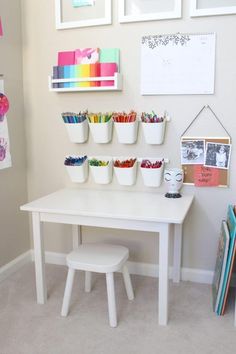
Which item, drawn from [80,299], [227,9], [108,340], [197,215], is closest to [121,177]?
[197,215]

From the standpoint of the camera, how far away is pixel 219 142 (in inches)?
87.4

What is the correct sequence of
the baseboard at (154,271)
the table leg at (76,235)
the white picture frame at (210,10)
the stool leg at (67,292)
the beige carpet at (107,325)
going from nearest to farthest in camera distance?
the beige carpet at (107,325) → the stool leg at (67,292) → the white picture frame at (210,10) → the baseboard at (154,271) → the table leg at (76,235)

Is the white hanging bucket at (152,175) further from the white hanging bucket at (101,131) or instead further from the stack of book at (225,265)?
the stack of book at (225,265)

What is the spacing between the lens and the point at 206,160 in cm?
228

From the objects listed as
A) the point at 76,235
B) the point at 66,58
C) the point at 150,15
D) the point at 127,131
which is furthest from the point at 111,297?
the point at 150,15

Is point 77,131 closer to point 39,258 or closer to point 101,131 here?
point 101,131

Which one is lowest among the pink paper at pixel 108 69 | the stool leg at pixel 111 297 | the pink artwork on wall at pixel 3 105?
the stool leg at pixel 111 297

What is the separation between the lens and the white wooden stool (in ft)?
6.18

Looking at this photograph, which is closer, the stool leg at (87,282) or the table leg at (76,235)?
the stool leg at (87,282)

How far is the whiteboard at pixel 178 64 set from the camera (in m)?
2.17

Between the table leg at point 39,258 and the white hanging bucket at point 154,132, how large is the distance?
2.82ft

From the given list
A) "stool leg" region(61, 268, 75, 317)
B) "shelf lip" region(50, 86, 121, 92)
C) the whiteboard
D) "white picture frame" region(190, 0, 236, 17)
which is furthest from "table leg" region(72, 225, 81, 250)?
"white picture frame" region(190, 0, 236, 17)

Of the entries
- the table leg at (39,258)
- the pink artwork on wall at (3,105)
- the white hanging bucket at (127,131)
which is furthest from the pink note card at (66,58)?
the table leg at (39,258)

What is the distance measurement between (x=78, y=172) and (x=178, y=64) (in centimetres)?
→ 99
